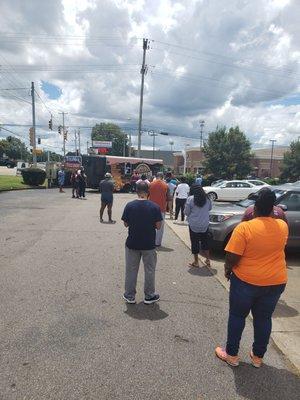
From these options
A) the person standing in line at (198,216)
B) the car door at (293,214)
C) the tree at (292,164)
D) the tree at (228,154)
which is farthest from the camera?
the tree at (292,164)

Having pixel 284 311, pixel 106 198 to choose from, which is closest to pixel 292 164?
pixel 106 198

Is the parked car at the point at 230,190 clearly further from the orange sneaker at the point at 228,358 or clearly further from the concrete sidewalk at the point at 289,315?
the orange sneaker at the point at 228,358

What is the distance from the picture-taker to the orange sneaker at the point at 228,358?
3.94m

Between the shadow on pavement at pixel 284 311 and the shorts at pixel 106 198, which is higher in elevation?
the shorts at pixel 106 198

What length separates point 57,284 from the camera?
20.7ft

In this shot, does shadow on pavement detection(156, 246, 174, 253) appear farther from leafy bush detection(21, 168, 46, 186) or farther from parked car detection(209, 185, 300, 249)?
leafy bush detection(21, 168, 46, 186)

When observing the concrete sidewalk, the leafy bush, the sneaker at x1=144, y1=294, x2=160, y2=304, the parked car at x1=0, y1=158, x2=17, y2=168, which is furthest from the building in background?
the sneaker at x1=144, y1=294, x2=160, y2=304

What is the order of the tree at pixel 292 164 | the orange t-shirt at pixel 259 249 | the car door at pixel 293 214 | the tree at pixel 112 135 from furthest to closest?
the tree at pixel 112 135
the tree at pixel 292 164
the car door at pixel 293 214
the orange t-shirt at pixel 259 249

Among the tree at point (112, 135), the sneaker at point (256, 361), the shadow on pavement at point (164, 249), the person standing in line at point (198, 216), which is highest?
the tree at point (112, 135)

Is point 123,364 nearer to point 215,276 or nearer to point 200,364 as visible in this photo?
point 200,364

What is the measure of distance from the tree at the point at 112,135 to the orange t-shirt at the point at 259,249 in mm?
114615

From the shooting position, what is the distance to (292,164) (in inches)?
2376

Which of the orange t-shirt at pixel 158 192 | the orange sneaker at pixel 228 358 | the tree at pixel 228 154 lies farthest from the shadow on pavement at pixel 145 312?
the tree at pixel 228 154

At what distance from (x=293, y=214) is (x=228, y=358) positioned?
590 cm
